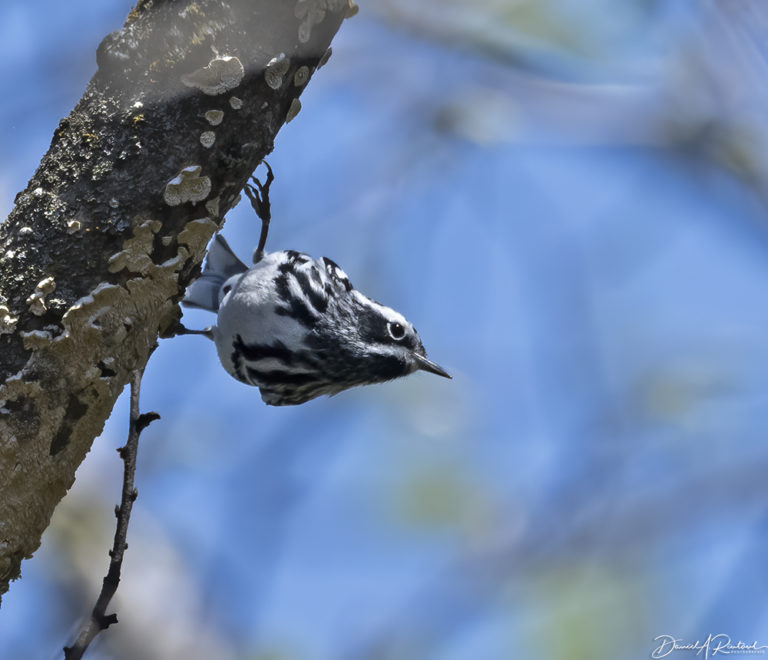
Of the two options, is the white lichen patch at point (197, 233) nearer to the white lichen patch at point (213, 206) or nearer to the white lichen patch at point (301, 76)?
the white lichen patch at point (213, 206)

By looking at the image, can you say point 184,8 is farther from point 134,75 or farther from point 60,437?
point 60,437

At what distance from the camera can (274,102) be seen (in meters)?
2.82

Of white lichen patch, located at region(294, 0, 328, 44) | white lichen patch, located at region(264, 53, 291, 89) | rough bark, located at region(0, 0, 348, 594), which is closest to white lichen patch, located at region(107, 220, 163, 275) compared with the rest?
rough bark, located at region(0, 0, 348, 594)

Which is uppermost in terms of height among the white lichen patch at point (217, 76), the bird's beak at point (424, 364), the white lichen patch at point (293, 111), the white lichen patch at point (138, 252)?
the bird's beak at point (424, 364)

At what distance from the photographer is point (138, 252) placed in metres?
2.58

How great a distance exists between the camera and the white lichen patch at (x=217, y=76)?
2.63 meters

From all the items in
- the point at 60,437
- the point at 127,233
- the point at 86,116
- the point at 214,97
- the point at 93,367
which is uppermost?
the point at 214,97

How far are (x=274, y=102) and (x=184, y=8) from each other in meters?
0.39

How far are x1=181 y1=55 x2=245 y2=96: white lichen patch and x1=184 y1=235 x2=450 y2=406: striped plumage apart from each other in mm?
1732

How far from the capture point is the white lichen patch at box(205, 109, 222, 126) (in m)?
2.66

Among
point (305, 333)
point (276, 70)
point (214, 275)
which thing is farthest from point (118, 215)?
point (214, 275)

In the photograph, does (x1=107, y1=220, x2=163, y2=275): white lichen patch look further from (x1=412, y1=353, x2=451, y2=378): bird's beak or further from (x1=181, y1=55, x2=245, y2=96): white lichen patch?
(x1=412, y1=353, x2=451, y2=378): bird's beak

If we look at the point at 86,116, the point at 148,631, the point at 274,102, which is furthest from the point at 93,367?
the point at 148,631

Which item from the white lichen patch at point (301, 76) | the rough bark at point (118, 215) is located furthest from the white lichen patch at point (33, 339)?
the white lichen patch at point (301, 76)
